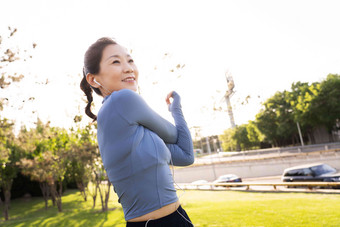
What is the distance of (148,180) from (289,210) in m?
8.25

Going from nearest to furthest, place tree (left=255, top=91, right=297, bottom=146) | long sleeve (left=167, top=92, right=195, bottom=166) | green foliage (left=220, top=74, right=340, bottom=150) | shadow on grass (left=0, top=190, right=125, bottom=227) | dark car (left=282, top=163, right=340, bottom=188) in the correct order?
long sleeve (left=167, top=92, right=195, bottom=166) < shadow on grass (left=0, top=190, right=125, bottom=227) < dark car (left=282, top=163, right=340, bottom=188) < green foliage (left=220, top=74, right=340, bottom=150) < tree (left=255, top=91, right=297, bottom=146)

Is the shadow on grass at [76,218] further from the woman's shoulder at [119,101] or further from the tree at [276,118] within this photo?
the tree at [276,118]

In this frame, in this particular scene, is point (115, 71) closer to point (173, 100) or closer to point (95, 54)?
point (95, 54)

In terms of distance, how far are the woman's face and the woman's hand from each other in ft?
0.74

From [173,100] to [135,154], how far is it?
51 centimetres

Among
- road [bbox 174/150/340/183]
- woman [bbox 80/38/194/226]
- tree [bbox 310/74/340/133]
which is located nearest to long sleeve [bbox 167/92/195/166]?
woman [bbox 80/38/194/226]

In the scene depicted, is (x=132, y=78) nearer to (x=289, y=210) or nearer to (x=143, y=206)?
(x=143, y=206)

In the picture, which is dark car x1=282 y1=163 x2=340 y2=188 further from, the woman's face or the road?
the woman's face

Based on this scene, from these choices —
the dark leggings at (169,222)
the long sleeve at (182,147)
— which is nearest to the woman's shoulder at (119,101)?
the long sleeve at (182,147)

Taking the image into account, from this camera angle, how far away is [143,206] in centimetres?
127

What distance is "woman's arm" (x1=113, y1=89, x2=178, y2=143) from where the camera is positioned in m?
1.28

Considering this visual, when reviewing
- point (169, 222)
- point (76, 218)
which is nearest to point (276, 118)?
point (76, 218)

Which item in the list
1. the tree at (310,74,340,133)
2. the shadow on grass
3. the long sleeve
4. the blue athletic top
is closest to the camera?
the blue athletic top

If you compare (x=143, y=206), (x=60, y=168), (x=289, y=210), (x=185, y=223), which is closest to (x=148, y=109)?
(x=143, y=206)
